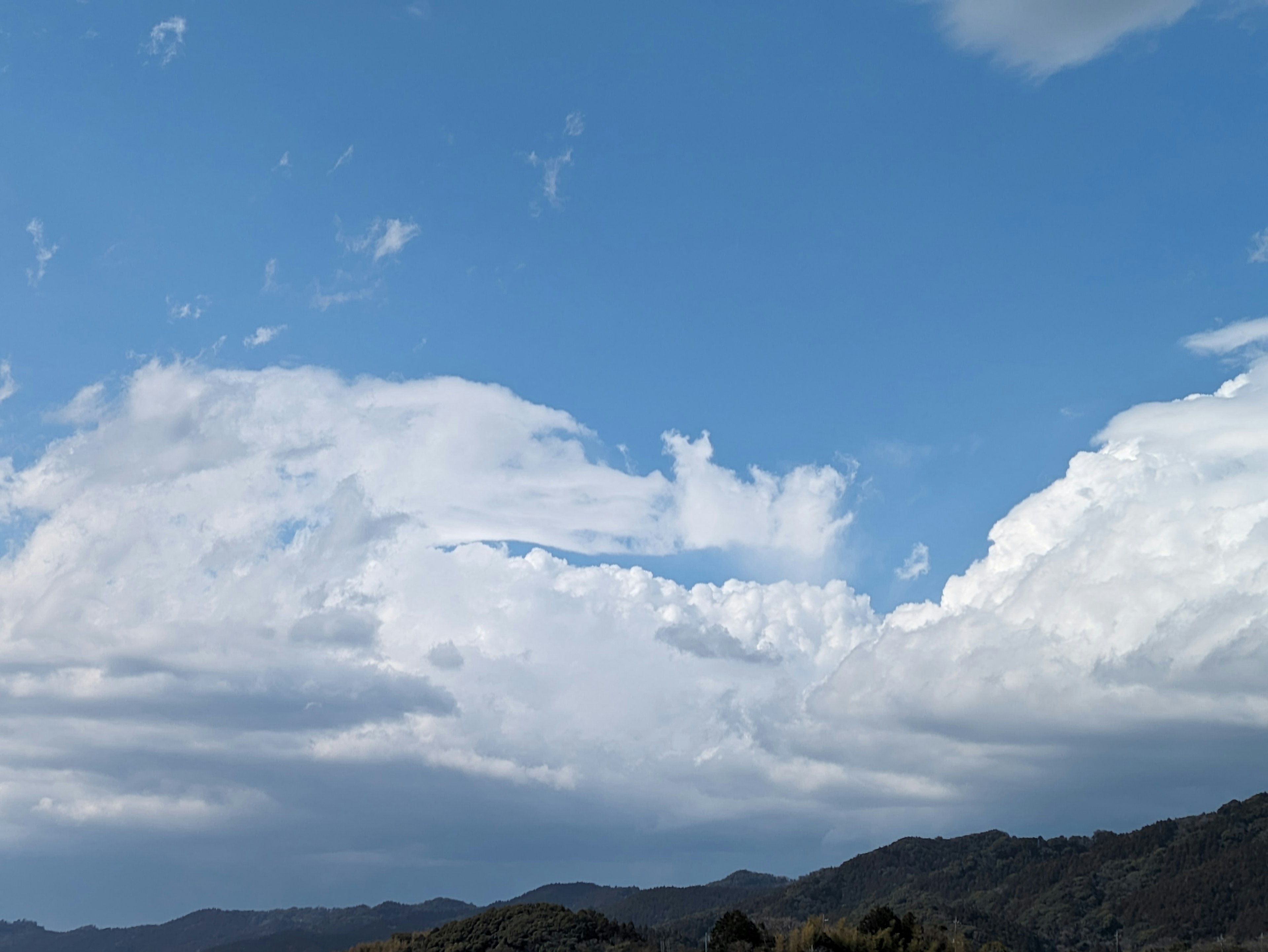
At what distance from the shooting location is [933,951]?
197 metres

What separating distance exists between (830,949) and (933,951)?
17.4 meters

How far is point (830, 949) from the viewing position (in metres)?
200
